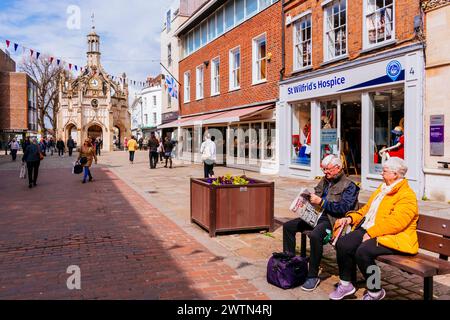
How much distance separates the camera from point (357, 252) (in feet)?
12.9

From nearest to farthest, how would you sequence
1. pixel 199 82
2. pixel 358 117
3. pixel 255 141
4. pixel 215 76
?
pixel 358 117, pixel 255 141, pixel 215 76, pixel 199 82

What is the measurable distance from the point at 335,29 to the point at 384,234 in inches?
420

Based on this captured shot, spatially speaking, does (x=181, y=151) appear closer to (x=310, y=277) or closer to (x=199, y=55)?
Result: (x=199, y=55)

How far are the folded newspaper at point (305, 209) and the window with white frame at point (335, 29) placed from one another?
31.0 ft

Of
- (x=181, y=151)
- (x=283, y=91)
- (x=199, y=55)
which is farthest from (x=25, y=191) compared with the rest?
(x=181, y=151)

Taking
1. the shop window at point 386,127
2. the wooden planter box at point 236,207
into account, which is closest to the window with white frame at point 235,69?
the shop window at point 386,127

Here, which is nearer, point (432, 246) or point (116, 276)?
point (432, 246)

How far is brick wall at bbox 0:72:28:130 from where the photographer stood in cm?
6050

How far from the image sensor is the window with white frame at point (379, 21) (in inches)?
437

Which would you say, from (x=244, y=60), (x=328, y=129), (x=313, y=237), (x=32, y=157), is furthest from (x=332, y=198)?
(x=244, y=60)

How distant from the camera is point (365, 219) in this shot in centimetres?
432

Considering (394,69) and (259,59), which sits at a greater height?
(259,59)

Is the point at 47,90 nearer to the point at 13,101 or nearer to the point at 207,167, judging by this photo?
the point at 13,101

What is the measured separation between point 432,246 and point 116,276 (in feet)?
11.0
